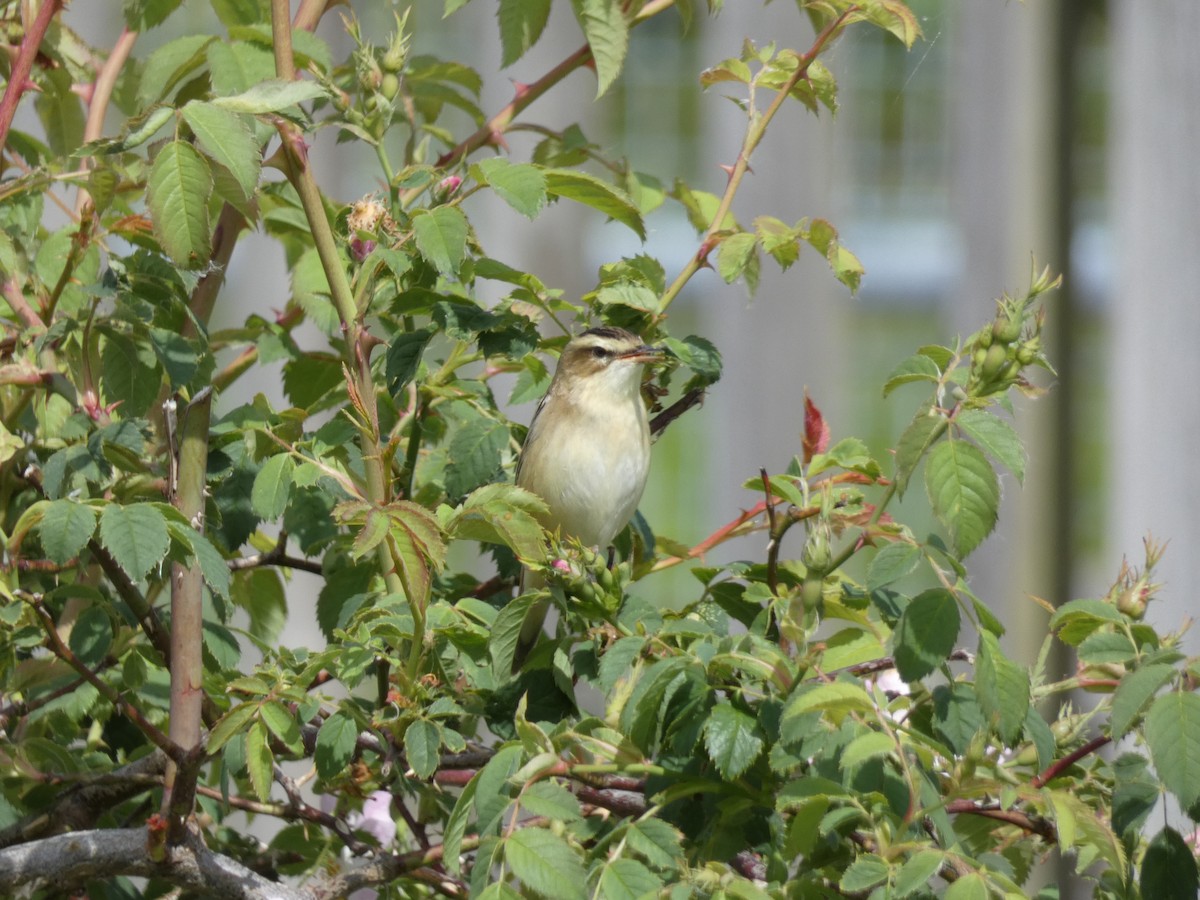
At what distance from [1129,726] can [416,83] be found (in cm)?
125

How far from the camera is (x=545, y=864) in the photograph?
1036mm

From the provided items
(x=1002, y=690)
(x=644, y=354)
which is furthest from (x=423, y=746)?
(x=644, y=354)

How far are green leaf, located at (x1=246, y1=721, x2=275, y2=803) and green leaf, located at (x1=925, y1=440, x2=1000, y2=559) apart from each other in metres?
0.63

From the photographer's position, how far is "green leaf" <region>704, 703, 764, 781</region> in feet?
3.63

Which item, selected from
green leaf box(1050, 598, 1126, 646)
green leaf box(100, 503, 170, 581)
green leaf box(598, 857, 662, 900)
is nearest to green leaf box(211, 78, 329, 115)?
green leaf box(100, 503, 170, 581)

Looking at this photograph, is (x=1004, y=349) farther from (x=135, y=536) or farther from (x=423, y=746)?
(x=135, y=536)

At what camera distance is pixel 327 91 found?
4.11ft

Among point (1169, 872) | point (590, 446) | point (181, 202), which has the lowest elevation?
point (1169, 872)

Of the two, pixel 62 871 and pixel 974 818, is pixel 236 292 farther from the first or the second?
pixel 974 818

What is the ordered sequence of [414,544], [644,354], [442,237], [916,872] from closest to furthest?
1. [916,872]
2. [414,544]
3. [442,237]
4. [644,354]

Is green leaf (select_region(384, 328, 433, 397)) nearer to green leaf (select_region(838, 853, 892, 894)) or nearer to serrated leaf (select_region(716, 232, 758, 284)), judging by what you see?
serrated leaf (select_region(716, 232, 758, 284))

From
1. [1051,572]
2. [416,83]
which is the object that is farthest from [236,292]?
[1051,572]

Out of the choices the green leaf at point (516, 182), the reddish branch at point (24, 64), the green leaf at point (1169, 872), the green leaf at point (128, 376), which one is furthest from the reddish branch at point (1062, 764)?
the reddish branch at point (24, 64)

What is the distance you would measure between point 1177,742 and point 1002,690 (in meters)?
0.14
